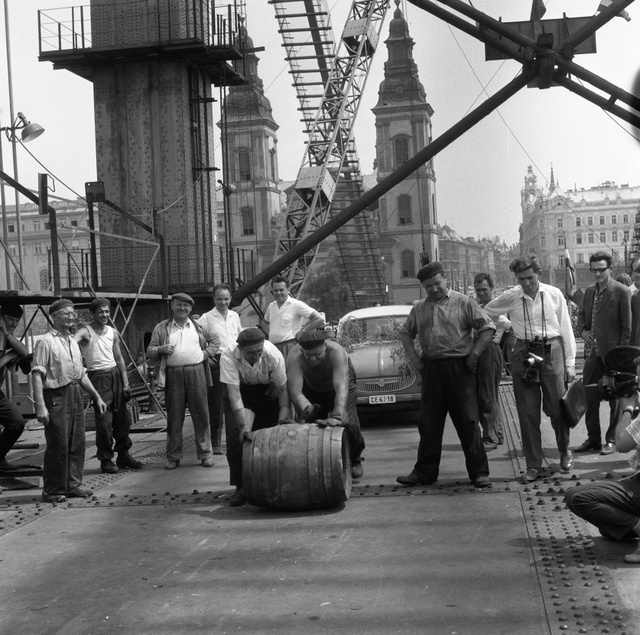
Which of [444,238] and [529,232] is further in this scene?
[444,238]

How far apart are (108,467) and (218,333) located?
2225mm

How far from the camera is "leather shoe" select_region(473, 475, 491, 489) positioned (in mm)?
9031

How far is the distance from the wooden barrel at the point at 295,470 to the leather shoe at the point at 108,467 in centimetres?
317

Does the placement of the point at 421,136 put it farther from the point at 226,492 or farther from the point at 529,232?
the point at 226,492

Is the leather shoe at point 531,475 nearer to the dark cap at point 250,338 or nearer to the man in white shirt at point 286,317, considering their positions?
the dark cap at point 250,338

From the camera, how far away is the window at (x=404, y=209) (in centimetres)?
11988

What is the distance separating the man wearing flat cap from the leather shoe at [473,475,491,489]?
340cm

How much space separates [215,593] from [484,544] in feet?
6.49

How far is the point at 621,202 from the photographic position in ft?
503

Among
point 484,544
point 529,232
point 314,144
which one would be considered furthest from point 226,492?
point 529,232

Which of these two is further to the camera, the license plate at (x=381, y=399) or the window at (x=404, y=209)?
the window at (x=404, y=209)

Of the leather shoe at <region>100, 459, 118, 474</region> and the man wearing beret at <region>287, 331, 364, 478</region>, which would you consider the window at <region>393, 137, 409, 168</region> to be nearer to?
the leather shoe at <region>100, 459, 118, 474</region>

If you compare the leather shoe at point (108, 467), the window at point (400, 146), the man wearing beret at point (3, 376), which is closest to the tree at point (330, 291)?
the window at point (400, 146)

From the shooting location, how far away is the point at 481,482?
9031 millimetres
